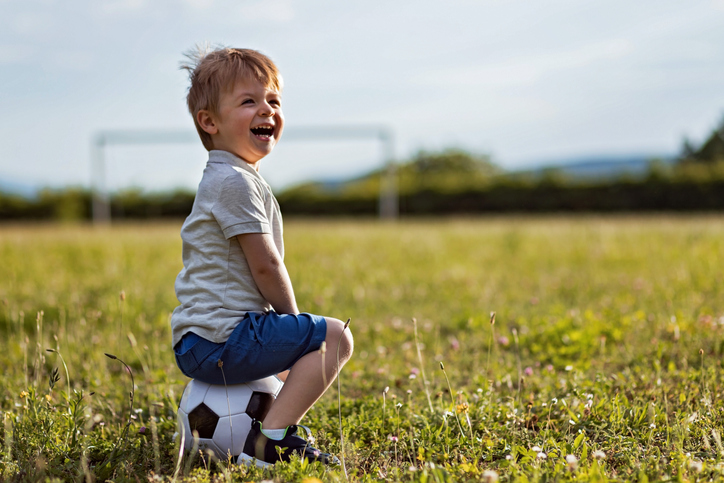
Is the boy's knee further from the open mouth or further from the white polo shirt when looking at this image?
the open mouth

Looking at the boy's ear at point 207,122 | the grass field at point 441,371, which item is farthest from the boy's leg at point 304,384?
the boy's ear at point 207,122

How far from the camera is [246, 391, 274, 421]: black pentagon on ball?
245cm

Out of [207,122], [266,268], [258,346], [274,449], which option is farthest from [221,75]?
[274,449]

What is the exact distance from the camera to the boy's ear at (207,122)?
248 centimetres

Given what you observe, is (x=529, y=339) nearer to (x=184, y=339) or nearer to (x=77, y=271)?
(x=184, y=339)

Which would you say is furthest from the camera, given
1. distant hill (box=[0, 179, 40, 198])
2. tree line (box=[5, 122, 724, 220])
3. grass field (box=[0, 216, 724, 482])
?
distant hill (box=[0, 179, 40, 198])

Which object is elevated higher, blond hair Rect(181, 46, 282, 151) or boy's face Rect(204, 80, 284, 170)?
blond hair Rect(181, 46, 282, 151)

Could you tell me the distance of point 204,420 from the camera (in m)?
2.48

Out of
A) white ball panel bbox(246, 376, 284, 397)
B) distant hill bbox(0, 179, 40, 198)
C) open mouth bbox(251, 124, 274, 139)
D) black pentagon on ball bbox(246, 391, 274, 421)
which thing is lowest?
black pentagon on ball bbox(246, 391, 274, 421)

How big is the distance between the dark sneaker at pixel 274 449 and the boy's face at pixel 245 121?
1.14m

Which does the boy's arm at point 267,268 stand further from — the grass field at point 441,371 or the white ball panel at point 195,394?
the grass field at point 441,371

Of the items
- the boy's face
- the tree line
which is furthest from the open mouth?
the tree line

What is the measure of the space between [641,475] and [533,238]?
8.88 m

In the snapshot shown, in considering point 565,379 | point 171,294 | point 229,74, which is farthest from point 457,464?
point 171,294
